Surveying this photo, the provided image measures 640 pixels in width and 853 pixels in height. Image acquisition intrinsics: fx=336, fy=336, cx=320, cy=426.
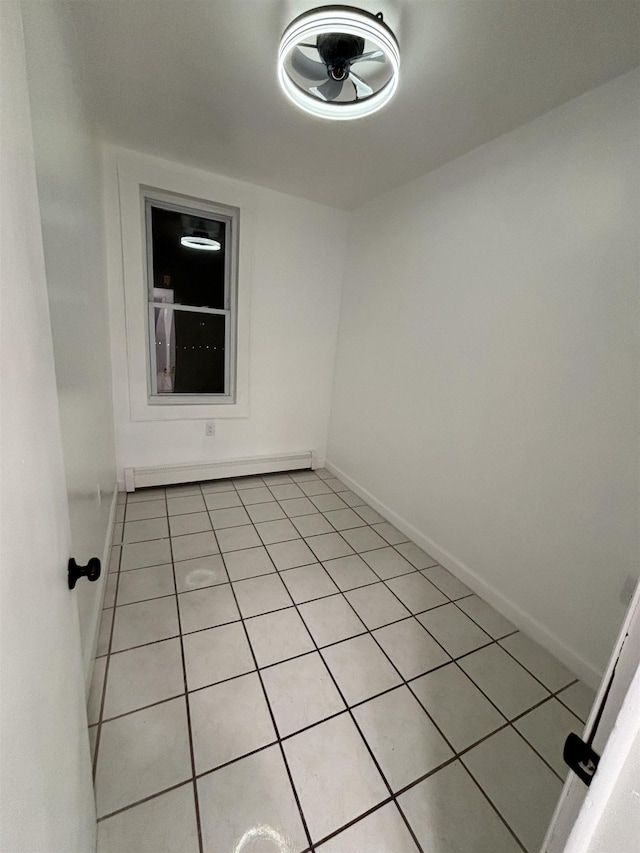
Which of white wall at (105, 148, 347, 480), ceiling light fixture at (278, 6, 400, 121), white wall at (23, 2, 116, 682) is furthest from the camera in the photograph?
white wall at (105, 148, 347, 480)

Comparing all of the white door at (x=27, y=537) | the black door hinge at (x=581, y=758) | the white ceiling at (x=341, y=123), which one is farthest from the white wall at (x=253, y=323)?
the black door hinge at (x=581, y=758)

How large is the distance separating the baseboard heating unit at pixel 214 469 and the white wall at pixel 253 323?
0.08m

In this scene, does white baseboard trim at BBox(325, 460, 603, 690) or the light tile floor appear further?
white baseboard trim at BBox(325, 460, 603, 690)

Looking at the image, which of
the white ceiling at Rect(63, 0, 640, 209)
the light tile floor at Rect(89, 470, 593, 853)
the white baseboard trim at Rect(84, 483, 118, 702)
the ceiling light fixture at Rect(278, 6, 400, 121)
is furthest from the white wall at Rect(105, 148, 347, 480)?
the ceiling light fixture at Rect(278, 6, 400, 121)

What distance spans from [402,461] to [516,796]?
176 cm

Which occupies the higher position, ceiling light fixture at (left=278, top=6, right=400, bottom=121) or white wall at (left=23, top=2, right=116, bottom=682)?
ceiling light fixture at (left=278, top=6, right=400, bottom=121)

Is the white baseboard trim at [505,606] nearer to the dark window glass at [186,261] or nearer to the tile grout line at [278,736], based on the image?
the tile grout line at [278,736]

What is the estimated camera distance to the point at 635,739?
448 mm

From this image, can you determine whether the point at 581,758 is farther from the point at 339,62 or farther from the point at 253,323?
the point at 253,323

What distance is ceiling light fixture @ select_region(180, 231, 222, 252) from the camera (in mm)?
2740

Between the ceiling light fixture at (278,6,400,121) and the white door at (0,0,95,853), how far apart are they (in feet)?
3.77

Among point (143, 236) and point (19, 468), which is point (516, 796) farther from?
point (143, 236)

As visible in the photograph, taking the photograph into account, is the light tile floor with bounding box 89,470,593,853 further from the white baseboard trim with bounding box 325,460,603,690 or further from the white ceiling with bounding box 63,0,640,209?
the white ceiling with bounding box 63,0,640,209

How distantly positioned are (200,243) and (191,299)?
0.45 meters
